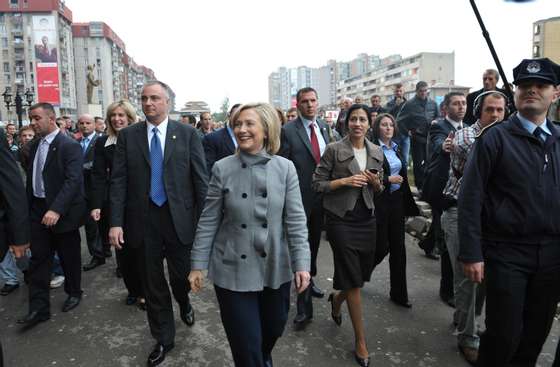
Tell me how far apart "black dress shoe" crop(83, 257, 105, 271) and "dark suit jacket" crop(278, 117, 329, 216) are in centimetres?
340

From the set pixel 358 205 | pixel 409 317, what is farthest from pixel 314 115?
pixel 409 317

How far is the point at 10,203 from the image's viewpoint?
3.03 meters

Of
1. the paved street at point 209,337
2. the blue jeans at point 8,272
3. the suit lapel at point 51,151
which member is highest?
the suit lapel at point 51,151

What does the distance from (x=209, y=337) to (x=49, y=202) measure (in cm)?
212

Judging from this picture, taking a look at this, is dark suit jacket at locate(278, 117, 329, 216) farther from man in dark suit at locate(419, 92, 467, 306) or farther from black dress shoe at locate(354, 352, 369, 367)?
black dress shoe at locate(354, 352, 369, 367)

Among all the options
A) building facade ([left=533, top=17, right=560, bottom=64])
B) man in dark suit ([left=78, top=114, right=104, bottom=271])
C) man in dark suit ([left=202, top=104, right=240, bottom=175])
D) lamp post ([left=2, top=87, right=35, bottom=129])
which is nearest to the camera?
man in dark suit ([left=202, top=104, right=240, bottom=175])

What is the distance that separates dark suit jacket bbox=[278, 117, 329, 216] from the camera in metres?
4.29

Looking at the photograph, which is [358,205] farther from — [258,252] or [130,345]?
[130,345]

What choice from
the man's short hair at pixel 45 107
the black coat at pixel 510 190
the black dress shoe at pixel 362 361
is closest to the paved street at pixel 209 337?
the black dress shoe at pixel 362 361

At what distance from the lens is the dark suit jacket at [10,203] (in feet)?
9.86

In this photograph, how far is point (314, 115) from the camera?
14.6 feet

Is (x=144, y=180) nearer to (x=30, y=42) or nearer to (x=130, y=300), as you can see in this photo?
(x=130, y=300)

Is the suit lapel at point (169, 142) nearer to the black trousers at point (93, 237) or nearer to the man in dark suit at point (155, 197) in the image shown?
the man in dark suit at point (155, 197)

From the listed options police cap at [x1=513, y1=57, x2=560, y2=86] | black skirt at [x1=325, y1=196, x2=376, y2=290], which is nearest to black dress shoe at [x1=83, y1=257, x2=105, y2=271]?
Answer: black skirt at [x1=325, y1=196, x2=376, y2=290]
